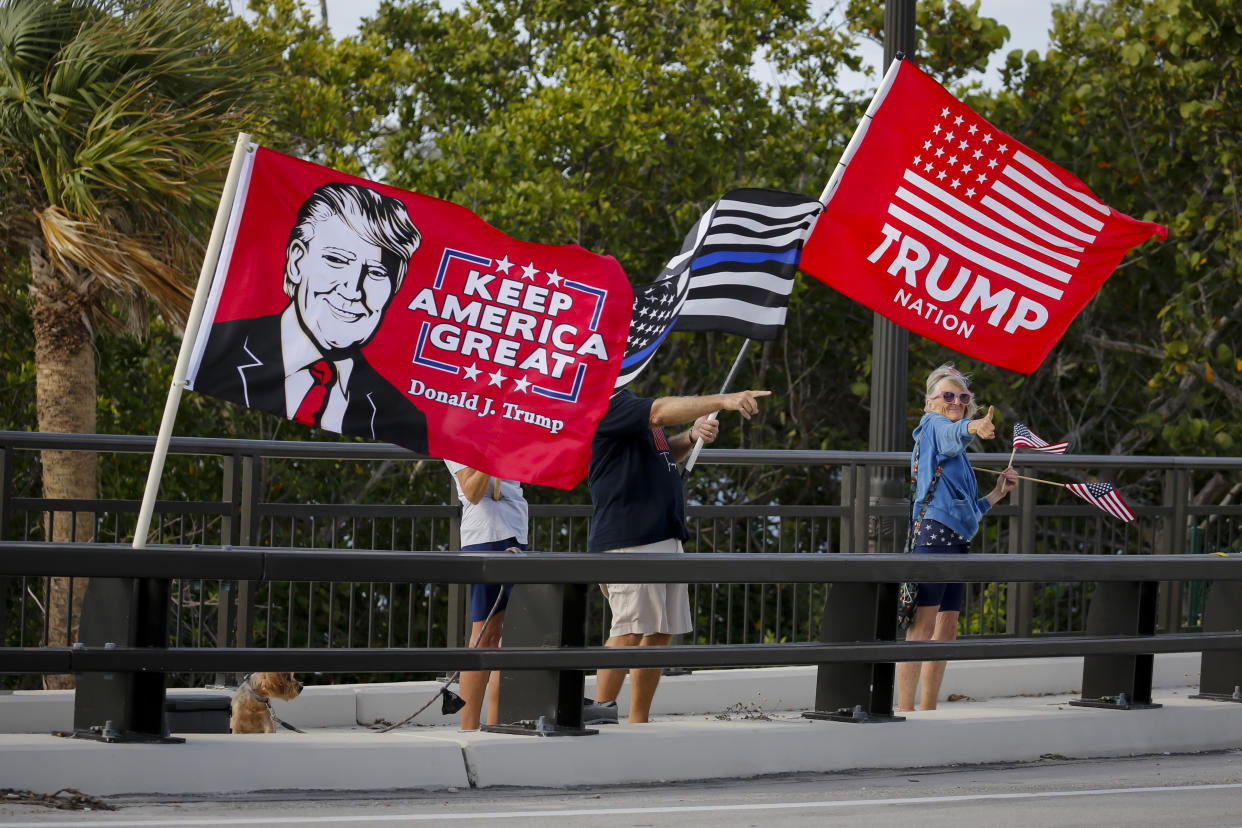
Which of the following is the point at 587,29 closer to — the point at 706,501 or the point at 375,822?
the point at 706,501

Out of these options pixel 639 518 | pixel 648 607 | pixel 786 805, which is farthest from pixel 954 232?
pixel 786 805

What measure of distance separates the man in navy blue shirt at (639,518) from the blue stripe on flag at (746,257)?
73 cm

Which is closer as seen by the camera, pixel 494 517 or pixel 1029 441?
pixel 494 517

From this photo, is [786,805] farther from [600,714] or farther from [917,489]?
[917,489]

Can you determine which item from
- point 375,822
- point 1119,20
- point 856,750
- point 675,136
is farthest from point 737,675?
point 1119,20

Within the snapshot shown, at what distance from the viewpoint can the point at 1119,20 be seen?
1823 centimetres

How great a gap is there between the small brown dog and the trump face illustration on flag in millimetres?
1717

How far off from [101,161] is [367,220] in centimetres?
622

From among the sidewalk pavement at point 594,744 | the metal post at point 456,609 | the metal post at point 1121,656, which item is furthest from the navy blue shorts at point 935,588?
the metal post at point 456,609

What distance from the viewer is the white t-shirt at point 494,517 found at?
7621 millimetres

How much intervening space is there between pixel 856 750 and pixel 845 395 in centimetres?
1301

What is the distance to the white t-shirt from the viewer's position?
25.0 feet

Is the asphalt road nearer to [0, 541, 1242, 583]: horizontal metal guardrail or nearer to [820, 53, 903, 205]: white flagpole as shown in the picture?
[0, 541, 1242, 583]: horizontal metal guardrail

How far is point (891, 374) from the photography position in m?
10.3
